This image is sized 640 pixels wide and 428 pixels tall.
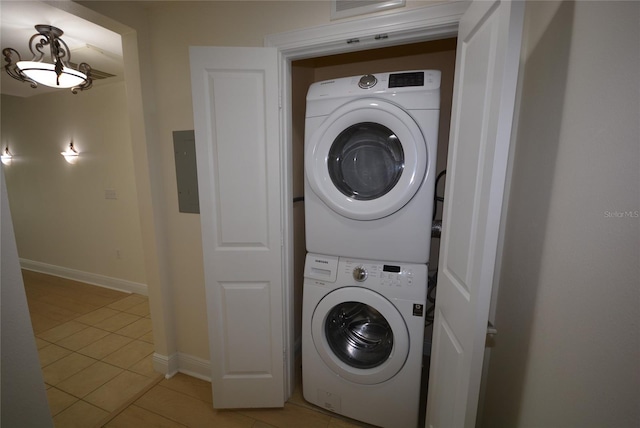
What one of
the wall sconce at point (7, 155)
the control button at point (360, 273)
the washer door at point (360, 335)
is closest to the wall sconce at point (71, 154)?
the wall sconce at point (7, 155)

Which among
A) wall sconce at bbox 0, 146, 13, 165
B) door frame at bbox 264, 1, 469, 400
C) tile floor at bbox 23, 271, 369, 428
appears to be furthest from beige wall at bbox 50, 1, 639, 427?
wall sconce at bbox 0, 146, 13, 165

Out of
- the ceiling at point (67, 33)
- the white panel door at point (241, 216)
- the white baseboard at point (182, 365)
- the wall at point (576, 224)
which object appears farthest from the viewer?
the white baseboard at point (182, 365)

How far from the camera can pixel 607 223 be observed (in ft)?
1.89

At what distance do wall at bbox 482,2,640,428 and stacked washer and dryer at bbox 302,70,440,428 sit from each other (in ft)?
1.27

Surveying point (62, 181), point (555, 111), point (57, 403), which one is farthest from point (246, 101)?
point (62, 181)

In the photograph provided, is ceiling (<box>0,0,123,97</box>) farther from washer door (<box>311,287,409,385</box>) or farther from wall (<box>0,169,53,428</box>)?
washer door (<box>311,287,409,385</box>)

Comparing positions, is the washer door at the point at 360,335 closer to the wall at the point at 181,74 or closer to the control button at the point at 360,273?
the control button at the point at 360,273

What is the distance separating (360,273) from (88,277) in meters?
3.94

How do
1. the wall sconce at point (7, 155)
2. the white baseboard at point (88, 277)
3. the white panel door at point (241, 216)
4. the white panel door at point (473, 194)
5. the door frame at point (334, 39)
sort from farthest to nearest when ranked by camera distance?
1. the wall sconce at point (7, 155)
2. the white baseboard at point (88, 277)
3. the white panel door at point (241, 216)
4. the door frame at point (334, 39)
5. the white panel door at point (473, 194)

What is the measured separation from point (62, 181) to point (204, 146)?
3.43 meters

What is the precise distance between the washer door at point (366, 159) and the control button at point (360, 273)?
0.27 m

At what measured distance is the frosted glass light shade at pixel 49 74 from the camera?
1.53 metres

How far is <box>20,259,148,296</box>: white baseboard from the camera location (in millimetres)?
3120

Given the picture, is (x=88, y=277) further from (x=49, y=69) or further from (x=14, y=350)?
(x=14, y=350)
